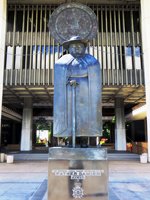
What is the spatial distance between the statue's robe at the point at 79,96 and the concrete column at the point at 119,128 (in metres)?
24.1

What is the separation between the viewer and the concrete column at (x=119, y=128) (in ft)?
93.3

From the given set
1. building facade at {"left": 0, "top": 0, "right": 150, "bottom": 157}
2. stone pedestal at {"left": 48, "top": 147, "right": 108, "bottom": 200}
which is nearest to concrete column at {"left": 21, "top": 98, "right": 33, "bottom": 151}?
building facade at {"left": 0, "top": 0, "right": 150, "bottom": 157}

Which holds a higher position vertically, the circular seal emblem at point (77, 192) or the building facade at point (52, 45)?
the building facade at point (52, 45)

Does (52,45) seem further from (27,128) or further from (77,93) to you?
(77,93)

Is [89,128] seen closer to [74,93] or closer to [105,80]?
[74,93]

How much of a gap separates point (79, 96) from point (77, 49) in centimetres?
100

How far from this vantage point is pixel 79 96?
5227mm

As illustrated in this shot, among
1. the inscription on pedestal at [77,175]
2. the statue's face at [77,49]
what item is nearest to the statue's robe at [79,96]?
the statue's face at [77,49]

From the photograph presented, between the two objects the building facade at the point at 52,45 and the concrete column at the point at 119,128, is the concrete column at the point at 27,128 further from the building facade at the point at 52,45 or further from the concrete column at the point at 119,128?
the concrete column at the point at 119,128

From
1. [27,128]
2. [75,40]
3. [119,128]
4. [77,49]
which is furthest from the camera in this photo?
[119,128]

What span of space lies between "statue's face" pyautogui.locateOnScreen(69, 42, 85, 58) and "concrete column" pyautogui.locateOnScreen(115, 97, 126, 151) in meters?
24.2

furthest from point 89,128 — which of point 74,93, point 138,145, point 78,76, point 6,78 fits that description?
point 138,145

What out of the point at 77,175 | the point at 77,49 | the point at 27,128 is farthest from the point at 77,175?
the point at 27,128

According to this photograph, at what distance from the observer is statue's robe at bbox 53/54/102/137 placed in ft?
16.9
